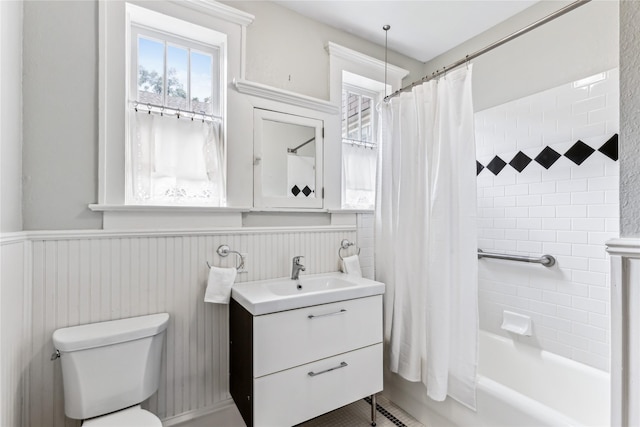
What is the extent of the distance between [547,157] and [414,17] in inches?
50.1

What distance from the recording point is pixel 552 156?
186 centimetres

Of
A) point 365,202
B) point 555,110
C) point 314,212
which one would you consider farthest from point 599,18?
point 314,212

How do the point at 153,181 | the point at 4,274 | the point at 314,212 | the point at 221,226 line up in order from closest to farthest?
1. the point at 4,274
2. the point at 153,181
3. the point at 221,226
4. the point at 314,212

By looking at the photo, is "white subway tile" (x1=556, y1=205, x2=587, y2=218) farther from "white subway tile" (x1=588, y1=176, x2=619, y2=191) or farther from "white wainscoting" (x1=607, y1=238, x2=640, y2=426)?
"white wainscoting" (x1=607, y1=238, x2=640, y2=426)

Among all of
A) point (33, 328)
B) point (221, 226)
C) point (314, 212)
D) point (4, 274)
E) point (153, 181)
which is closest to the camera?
point (4, 274)

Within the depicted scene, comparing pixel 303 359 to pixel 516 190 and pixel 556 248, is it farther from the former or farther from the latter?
pixel 516 190

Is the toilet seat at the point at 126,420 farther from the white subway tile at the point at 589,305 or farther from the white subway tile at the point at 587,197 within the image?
the white subway tile at the point at 587,197

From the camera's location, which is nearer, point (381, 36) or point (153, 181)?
point (153, 181)

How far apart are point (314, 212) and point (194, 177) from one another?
0.79 m

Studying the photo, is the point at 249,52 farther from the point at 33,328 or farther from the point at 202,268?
the point at 33,328

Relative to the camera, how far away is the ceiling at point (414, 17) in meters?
1.94

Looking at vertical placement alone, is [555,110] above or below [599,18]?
below

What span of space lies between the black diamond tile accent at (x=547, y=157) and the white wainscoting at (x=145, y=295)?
1608mm

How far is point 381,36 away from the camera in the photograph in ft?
7.52
